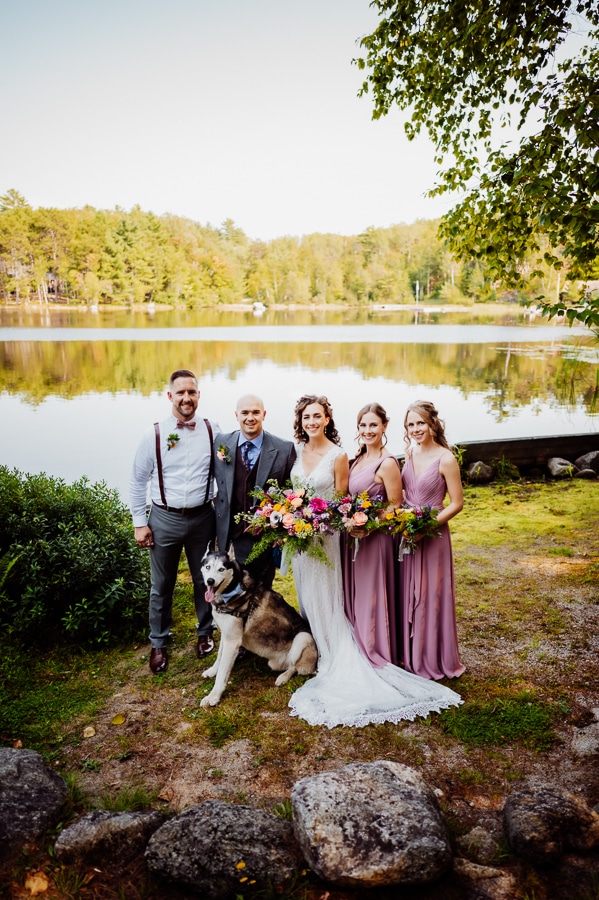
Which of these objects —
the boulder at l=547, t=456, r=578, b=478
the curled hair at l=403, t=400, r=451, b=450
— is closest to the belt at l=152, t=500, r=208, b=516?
the curled hair at l=403, t=400, r=451, b=450

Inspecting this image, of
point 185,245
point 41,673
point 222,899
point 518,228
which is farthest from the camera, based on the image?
point 185,245

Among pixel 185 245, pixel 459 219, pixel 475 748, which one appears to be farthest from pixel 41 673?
pixel 185 245

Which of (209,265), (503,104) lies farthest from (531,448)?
(209,265)

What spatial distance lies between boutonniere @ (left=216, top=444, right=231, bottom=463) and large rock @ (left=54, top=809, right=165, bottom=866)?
256 cm

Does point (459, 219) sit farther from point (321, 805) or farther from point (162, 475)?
point (321, 805)

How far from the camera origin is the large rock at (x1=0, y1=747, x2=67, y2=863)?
2936mm

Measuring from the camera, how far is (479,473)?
11.0 metres

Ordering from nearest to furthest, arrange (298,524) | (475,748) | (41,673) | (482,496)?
(475,748)
(298,524)
(41,673)
(482,496)

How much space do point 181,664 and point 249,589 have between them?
3.79 ft

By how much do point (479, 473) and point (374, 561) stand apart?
22.8 ft

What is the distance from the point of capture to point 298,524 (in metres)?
4.25

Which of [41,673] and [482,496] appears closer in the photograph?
[41,673]

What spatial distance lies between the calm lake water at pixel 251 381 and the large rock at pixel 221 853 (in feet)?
24.6

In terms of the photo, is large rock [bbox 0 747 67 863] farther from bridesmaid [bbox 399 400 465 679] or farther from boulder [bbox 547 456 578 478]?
boulder [bbox 547 456 578 478]
